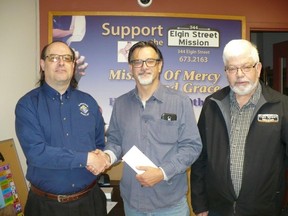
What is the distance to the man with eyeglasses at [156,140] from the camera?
5.85 feet

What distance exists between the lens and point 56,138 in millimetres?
1862

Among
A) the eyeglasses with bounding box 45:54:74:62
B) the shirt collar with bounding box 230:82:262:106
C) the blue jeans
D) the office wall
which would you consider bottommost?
the blue jeans

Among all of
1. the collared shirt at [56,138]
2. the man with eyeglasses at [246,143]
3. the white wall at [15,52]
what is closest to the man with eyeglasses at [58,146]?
the collared shirt at [56,138]

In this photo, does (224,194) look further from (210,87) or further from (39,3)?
(39,3)

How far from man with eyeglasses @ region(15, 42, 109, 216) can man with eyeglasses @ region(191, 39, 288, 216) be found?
730mm

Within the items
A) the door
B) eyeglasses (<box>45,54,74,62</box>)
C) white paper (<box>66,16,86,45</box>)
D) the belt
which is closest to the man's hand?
the belt

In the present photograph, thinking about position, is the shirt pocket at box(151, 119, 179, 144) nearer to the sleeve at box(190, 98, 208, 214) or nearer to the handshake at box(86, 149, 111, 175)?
the sleeve at box(190, 98, 208, 214)

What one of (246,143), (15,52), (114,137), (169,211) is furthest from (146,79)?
(15,52)

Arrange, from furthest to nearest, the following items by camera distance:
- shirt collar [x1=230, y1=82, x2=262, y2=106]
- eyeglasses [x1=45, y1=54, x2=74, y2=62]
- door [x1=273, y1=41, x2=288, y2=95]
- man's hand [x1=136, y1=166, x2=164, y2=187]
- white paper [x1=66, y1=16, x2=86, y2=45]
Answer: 1. door [x1=273, y1=41, x2=288, y2=95]
2. white paper [x1=66, y1=16, x2=86, y2=45]
3. eyeglasses [x1=45, y1=54, x2=74, y2=62]
4. shirt collar [x1=230, y1=82, x2=262, y2=106]
5. man's hand [x1=136, y1=166, x2=164, y2=187]

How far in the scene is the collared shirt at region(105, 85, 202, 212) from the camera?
1790 millimetres

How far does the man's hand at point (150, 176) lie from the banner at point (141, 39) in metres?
→ 1.57

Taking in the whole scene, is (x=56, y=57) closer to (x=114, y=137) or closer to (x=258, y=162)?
(x=114, y=137)

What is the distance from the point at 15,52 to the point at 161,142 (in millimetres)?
2130

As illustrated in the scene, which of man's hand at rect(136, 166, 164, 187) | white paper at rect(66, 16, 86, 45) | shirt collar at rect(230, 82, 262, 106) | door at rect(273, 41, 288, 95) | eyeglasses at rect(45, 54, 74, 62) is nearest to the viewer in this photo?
man's hand at rect(136, 166, 164, 187)
